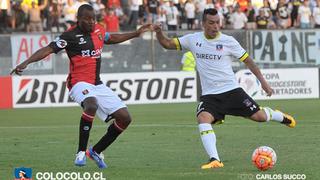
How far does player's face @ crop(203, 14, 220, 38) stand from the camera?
12969 mm

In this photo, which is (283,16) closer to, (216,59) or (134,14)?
(134,14)

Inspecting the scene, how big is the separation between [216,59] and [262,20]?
2389 centimetres

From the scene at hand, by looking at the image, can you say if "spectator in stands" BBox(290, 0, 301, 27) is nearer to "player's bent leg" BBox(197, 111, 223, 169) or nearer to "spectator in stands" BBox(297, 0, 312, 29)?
"spectator in stands" BBox(297, 0, 312, 29)

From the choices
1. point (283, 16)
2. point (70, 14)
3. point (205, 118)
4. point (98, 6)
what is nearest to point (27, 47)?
point (70, 14)

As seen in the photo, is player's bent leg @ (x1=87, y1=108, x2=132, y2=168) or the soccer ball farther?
player's bent leg @ (x1=87, y1=108, x2=132, y2=168)

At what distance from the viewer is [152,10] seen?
36469 mm

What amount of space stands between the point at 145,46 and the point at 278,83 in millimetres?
5343

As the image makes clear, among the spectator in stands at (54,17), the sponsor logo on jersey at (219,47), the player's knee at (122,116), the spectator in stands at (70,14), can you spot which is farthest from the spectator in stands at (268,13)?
the player's knee at (122,116)

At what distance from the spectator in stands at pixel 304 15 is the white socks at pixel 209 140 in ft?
81.8

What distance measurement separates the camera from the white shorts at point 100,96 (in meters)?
13.0

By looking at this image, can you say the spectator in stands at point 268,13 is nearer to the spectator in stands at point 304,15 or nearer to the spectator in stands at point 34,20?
the spectator in stands at point 304,15

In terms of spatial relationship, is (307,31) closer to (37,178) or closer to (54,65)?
(54,65)

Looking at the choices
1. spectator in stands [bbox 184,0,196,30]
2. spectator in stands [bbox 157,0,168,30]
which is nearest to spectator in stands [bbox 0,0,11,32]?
spectator in stands [bbox 157,0,168,30]

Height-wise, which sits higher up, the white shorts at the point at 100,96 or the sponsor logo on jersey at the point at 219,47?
the sponsor logo on jersey at the point at 219,47
